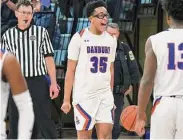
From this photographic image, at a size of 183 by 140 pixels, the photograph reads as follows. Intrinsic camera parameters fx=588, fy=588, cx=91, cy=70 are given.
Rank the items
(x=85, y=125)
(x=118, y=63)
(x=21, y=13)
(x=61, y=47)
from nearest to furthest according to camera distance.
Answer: (x=85, y=125) < (x=21, y=13) < (x=118, y=63) < (x=61, y=47)

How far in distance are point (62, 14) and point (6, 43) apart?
358cm

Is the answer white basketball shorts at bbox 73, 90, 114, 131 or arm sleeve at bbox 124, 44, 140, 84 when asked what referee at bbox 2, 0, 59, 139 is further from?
arm sleeve at bbox 124, 44, 140, 84

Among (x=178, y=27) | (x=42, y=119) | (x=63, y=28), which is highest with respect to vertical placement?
(x=178, y=27)

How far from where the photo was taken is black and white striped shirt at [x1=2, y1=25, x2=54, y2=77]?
7.16m

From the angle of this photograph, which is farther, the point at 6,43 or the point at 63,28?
the point at 63,28

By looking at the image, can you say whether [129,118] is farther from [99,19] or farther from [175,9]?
[175,9]

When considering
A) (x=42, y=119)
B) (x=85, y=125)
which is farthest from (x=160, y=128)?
(x=42, y=119)

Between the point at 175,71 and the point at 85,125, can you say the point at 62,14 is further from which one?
the point at 175,71

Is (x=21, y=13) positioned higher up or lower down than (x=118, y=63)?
higher up

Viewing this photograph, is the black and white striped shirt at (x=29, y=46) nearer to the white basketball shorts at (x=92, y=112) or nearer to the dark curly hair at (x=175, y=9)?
the white basketball shorts at (x=92, y=112)

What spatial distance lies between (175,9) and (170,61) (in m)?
0.39

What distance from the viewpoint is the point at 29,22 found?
723 cm

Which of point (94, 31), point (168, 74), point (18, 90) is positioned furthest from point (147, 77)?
point (94, 31)

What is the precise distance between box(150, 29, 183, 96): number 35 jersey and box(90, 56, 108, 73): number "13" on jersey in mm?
2283
